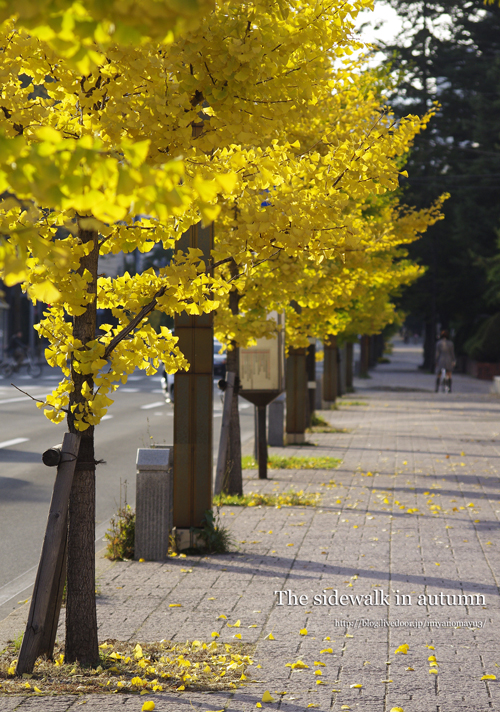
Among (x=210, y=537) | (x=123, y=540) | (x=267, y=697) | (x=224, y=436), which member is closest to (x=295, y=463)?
(x=224, y=436)

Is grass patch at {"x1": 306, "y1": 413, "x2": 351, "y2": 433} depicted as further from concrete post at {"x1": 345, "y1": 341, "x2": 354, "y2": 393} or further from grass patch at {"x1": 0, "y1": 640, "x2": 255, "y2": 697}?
grass patch at {"x1": 0, "y1": 640, "x2": 255, "y2": 697}

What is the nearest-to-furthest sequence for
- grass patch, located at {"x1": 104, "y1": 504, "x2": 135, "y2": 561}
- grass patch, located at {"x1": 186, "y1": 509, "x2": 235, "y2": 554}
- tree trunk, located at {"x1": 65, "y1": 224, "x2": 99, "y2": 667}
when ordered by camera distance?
1. tree trunk, located at {"x1": 65, "y1": 224, "x2": 99, "y2": 667}
2. grass patch, located at {"x1": 104, "y1": 504, "x2": 135, "y2": 561}
3. grass patch, located at {"x1": 186, "y1": 509, "x2": 235, "y2": 554}

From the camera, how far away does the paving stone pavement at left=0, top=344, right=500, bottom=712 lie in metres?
3.93

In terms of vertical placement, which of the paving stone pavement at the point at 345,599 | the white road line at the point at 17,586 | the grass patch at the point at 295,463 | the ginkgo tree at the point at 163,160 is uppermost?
the ginkgo tree at the point at 163,160

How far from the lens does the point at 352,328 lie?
23703mm

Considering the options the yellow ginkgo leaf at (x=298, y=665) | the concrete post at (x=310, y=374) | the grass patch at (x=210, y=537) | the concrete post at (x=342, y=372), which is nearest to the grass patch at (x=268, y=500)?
the grass patch at (x=210, y=537)

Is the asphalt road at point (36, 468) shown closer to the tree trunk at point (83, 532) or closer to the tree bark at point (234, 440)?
the tree bark at point (234, 440)

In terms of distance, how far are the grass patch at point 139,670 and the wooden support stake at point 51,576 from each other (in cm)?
10

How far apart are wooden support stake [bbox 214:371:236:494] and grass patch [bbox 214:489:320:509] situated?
6.0 inches

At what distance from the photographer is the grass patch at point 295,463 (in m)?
12.3

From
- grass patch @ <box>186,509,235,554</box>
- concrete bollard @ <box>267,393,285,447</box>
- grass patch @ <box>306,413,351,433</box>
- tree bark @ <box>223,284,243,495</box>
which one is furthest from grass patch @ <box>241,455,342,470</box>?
grass patch @ <box>186,509,235,554</box>

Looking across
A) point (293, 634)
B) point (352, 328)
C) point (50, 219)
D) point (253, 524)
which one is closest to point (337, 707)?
point (293, 634)

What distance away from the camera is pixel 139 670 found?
4.26 metres

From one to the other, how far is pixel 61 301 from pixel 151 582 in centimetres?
255
